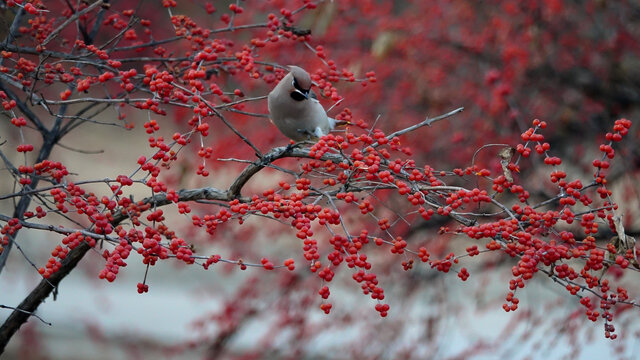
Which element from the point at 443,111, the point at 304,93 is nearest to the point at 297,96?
the point at 304,93

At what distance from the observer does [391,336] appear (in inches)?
207

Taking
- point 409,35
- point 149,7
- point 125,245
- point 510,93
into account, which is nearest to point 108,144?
point 149,7

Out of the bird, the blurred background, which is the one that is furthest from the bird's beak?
the blurred background

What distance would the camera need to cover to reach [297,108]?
2920mm

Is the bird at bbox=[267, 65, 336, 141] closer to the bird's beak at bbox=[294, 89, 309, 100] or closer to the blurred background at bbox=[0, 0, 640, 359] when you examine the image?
the bird's beak at bbox=[294, 89, 309, 100]

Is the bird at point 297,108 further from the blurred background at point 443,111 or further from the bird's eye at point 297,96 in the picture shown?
the blurred background at point 443,111

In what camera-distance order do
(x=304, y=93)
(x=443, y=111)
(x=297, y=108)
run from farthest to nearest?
(x=443, y=111), (x=297, y=108), (x=304, y=93)

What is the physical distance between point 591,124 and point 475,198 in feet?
11.1

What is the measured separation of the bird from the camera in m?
2.84

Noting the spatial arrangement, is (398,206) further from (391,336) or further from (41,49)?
(41,49)

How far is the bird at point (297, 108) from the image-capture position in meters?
2.84

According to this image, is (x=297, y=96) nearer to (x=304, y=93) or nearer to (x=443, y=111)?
(x=304, y=93)

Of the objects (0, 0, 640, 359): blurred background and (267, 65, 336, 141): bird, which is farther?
(0, 0, 640, 359): blurred background

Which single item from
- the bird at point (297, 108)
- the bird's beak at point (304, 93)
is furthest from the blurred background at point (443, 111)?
the bird's beak at point (304, 93)
